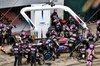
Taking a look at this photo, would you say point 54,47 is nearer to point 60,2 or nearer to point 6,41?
point 6,41

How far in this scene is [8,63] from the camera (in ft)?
49.2

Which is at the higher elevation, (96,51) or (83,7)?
(83,7)

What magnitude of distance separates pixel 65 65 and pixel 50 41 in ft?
5.89

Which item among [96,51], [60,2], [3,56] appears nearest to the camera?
[3,56]

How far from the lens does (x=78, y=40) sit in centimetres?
1612

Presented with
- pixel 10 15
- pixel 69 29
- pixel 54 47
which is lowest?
pixel 54 47

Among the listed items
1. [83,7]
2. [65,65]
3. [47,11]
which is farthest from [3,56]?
[83,7]

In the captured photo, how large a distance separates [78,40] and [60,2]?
20.4 ft

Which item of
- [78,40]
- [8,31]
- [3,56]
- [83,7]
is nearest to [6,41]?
[8,31]

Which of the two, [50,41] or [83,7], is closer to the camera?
[50,41]

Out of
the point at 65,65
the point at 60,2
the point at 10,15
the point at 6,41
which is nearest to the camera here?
the point at 65,65

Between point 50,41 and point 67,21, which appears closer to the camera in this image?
point 50,41

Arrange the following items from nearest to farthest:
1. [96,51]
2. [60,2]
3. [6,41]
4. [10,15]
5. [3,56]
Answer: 1. [3,56]
2. [96,51]
3. [6,41]
4. [60,2]
5. [10,15]

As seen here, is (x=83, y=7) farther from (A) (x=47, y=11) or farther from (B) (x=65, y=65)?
(B) (x=65, y=65)
